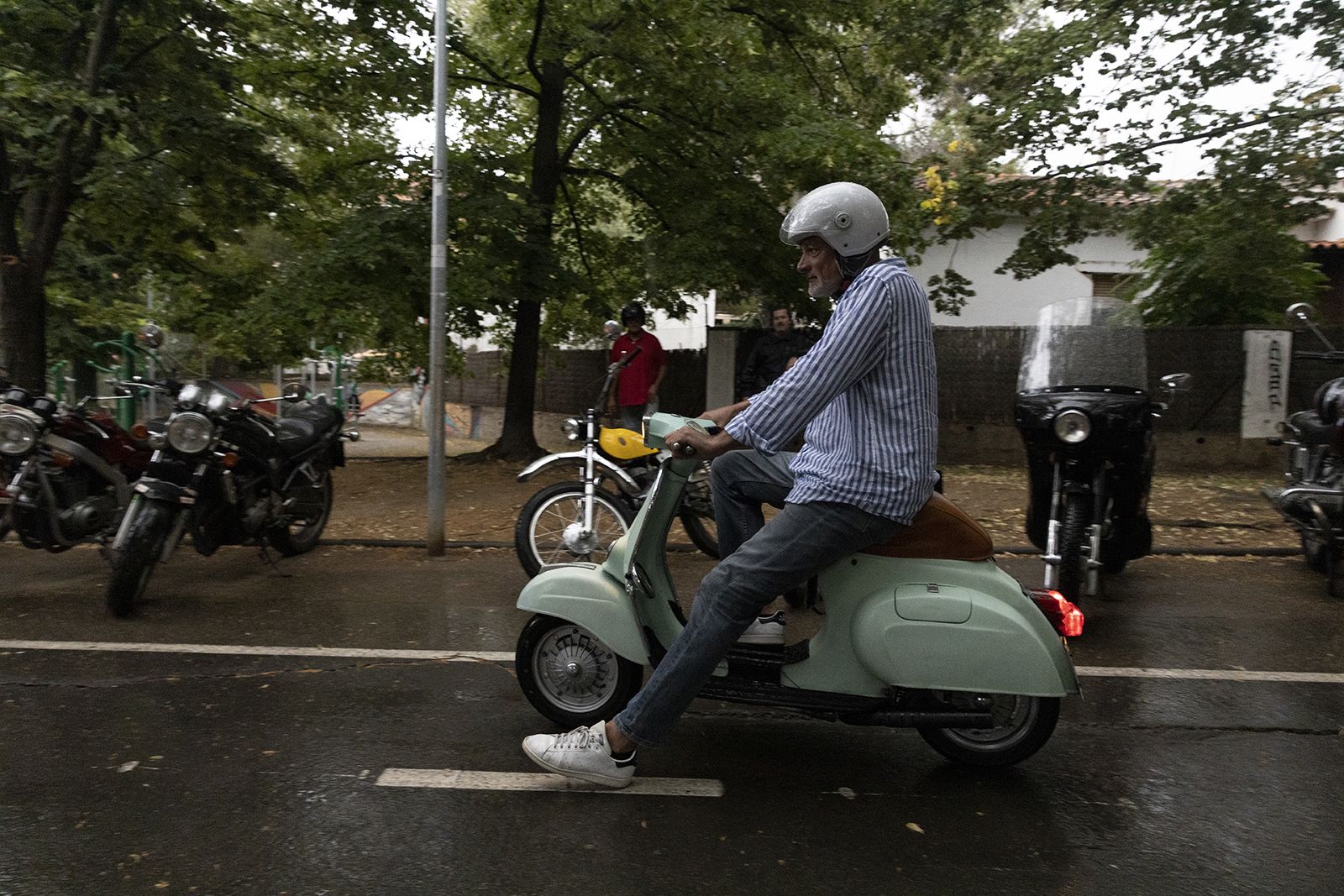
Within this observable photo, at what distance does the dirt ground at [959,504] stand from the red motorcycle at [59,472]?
201cm

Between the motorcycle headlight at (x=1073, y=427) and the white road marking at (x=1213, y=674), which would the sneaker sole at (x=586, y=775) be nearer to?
the white road marking at (x=1213, y=674)

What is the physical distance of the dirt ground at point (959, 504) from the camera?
9.02m

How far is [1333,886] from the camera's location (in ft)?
10.4

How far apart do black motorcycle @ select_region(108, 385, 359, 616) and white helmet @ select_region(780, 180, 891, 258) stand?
4.20 metres

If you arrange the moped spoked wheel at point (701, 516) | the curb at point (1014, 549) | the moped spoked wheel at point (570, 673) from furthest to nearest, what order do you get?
the curb at point (1014, 549) < the moped spoked wheel at point (701, 516) < the moped spoked wheel at point (570, 673)

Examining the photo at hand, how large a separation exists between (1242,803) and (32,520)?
645 centimetres

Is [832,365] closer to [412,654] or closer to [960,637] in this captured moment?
[960,637]

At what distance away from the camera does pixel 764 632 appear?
13.1 ft

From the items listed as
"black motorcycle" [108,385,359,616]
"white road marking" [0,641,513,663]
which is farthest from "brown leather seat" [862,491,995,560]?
"black motorcycle" [108,385,359,616]

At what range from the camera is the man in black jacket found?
1077 cm

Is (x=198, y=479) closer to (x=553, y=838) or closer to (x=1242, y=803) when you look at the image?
(x=553, y=838)

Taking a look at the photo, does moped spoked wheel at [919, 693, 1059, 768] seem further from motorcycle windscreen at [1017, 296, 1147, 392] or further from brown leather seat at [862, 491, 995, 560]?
motorcycle windscreen at [1017, 296, 1147, 392]

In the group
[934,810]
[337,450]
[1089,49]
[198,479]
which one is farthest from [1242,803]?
[1089,49]

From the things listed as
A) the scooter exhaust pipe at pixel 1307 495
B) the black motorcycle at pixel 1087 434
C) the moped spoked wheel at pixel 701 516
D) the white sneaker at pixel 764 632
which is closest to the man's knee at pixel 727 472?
the white sneaker at pixel 764 632
